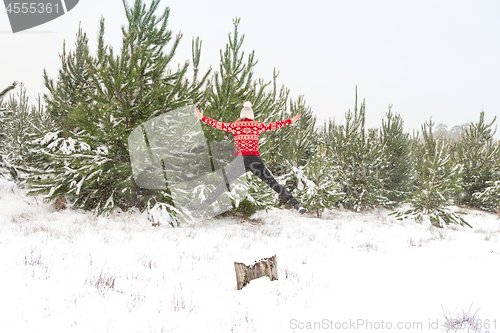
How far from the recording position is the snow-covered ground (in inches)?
104

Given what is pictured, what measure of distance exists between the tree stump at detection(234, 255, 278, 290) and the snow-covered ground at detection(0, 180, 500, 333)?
97 mm

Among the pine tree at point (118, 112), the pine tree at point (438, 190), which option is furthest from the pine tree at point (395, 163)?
the pine tree at point (118, 112)

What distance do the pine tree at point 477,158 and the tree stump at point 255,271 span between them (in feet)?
62.0

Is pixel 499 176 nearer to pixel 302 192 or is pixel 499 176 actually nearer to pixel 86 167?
pixel 302 192

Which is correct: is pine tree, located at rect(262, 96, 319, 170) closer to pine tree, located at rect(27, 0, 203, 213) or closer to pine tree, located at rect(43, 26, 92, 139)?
pine tree, located at rect(27, 0, 203, 213)

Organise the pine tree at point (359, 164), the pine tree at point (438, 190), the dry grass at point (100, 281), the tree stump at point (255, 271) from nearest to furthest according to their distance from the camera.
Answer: the dry grass at point (100, 281) < the tree stump at point (255, 271) < the pine tree at point (438, 190) < the pine tree at point (359, 164)

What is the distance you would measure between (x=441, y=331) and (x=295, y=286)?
1656mm

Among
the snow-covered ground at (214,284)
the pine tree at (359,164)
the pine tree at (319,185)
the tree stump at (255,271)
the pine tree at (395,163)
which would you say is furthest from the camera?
the pine tree at (395,163)

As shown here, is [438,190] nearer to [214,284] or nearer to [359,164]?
[359,164]

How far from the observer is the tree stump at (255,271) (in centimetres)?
366

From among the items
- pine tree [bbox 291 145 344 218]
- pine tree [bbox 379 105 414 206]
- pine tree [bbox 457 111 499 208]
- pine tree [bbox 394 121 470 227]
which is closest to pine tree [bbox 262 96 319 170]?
pine tree [bbox 291 145 344 218]

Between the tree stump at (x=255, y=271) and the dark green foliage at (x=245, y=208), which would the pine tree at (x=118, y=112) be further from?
the tree stump at (x=255, y=271)

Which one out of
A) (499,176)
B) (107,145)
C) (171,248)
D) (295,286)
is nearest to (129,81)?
(107,145)

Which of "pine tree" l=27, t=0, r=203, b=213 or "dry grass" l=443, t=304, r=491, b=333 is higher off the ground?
"pine tree" l=27, t=0, r=203, b=213
